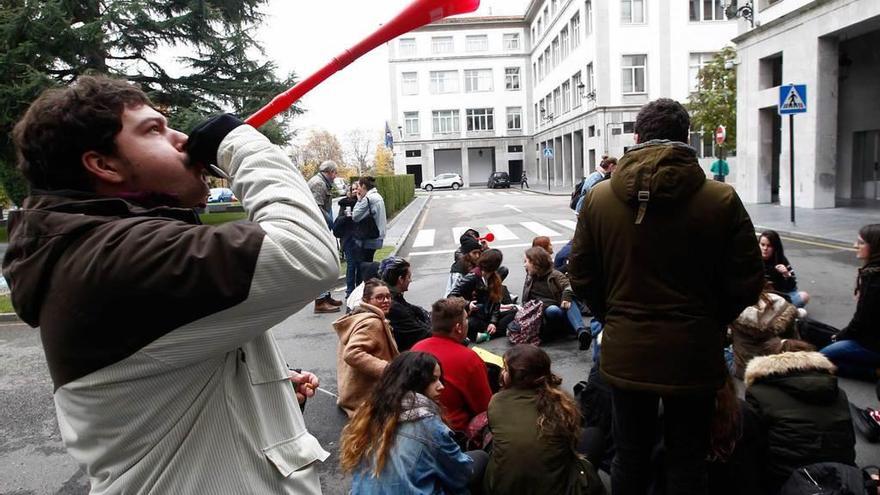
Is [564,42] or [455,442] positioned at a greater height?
[564,42]

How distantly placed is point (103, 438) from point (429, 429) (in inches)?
76.4

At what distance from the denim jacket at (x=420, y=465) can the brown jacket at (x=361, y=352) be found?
1330mm

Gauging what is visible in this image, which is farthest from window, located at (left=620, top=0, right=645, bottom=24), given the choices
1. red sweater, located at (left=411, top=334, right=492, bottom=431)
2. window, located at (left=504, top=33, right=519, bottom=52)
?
red sweater, located at (left=411, top=334, right=492, bottom=431)

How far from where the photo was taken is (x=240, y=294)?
1.05 metres

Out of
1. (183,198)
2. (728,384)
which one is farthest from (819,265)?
(183,198)

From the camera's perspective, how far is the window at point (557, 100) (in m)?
49.6

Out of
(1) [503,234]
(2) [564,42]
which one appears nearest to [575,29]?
(2) [564,42]

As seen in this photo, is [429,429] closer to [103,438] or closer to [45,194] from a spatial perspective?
[103,438]

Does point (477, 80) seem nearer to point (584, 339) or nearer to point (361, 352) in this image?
point (584, 339)

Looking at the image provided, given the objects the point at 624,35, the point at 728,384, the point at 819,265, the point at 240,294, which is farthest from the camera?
the point at 624,35

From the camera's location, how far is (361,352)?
4297mm

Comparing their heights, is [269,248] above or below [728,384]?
above

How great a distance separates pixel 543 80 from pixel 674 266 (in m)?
56.3

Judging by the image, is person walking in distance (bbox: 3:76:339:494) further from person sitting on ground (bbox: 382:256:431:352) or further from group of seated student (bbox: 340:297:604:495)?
person sitting on ground (bbox: 382:256:431:352)
